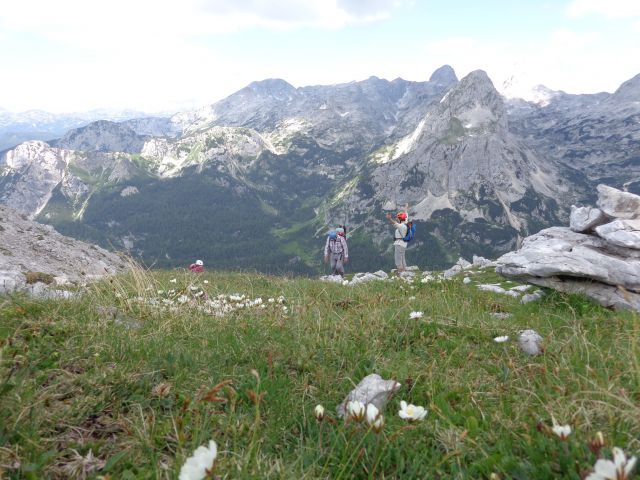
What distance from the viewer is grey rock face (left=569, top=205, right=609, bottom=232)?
15.3 metres

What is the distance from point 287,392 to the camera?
4.59 metres

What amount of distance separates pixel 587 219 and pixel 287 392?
1584 cm

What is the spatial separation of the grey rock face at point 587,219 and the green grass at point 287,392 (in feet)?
29.2

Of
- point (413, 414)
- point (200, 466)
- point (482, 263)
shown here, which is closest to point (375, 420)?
point (413, 414)

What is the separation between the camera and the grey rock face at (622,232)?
526 inches

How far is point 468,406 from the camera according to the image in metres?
4.23

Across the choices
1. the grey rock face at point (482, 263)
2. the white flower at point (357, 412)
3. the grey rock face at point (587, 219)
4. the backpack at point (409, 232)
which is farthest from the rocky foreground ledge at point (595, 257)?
the grey rock face at point (482, 263)

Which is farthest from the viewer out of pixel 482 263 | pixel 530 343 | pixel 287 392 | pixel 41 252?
pixel 482 263

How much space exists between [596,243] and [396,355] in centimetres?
1274

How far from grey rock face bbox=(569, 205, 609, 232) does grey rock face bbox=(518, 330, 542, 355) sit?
38.7 ft

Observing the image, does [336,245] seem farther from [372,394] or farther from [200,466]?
[200,466]

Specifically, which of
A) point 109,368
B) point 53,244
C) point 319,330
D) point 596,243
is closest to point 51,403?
point 109,368

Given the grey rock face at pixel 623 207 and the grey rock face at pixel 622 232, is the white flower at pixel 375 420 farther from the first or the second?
the grey rock face at pixel 623 207

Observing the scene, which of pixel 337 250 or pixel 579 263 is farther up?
pixel 579 263
